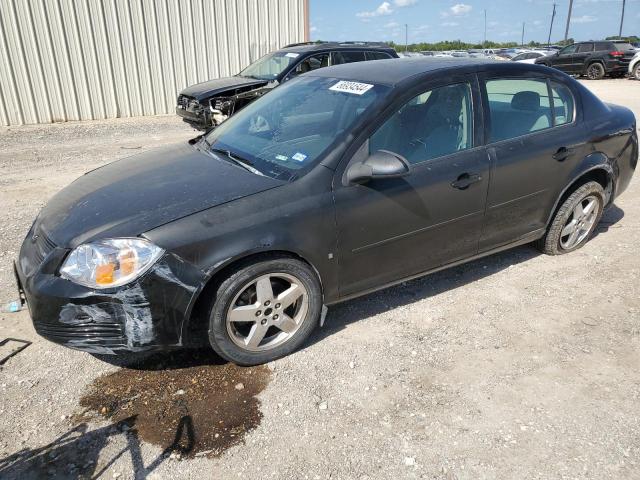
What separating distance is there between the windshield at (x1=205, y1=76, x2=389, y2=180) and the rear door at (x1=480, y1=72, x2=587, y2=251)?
102cm

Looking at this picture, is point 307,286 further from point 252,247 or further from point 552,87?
point 552,87

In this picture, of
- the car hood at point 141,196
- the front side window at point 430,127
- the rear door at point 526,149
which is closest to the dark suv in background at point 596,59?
the rear door at point 526,149

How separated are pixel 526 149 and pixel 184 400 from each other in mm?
2941

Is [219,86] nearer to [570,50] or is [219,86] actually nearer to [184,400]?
[184,400]

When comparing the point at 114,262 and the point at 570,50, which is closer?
the point at 114,262

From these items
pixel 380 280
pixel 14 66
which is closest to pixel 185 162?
pixel 380 280

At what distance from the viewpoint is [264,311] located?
9.71 ft

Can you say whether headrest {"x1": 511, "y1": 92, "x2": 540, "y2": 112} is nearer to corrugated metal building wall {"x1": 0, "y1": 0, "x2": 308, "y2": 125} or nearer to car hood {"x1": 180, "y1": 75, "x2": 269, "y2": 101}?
car hood {"x1": 180, "y1": 75, "x2": 269, "y2": 101}

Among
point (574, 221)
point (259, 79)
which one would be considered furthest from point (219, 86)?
point (574, 221)

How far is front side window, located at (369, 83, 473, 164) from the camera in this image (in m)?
3.23

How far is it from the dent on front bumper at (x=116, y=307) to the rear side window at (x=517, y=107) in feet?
7.94

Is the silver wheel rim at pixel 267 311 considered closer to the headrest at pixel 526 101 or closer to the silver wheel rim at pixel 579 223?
the headrest at pixel 526 101

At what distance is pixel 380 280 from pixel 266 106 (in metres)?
1.69

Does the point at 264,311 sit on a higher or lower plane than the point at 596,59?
higher
